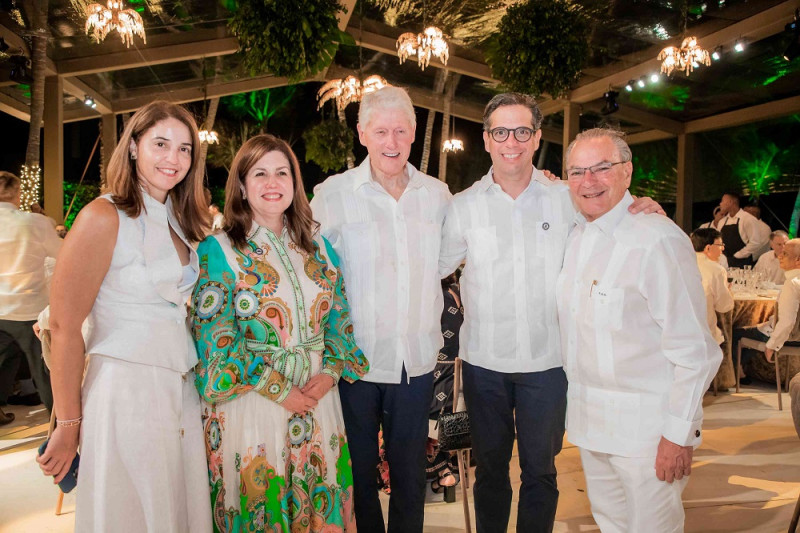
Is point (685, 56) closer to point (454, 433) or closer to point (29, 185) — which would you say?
point (454, 433)

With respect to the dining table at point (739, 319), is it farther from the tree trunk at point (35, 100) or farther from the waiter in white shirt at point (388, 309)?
the tree trunk at point (35, 100)

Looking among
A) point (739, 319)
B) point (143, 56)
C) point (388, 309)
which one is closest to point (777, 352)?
point (739, 319)

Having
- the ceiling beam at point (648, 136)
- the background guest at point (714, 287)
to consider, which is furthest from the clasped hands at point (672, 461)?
the ceiling beam at point (648, 136)

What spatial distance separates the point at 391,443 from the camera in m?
2.46

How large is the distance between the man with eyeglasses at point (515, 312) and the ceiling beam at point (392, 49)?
7.38m

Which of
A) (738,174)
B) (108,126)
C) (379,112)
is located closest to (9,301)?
(379,112)

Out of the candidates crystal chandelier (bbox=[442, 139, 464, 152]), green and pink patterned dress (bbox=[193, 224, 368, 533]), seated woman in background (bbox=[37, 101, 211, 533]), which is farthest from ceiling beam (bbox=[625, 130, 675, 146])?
seated woman in background (bbox=[37, 101, 211, 533])

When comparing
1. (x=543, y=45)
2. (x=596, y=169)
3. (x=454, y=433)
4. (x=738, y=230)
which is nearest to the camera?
(x=596, y=169)

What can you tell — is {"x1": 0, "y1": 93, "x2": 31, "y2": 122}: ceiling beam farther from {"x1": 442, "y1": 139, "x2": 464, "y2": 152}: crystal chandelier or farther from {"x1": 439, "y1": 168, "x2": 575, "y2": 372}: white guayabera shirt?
{"x1": 439, "y1": 168, "x2": 575, "y2": 372}: white guayabera shirt

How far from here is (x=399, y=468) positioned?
247cm

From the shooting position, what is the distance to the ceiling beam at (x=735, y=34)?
6.75 metres

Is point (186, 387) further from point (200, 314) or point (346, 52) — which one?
point (346, 52)

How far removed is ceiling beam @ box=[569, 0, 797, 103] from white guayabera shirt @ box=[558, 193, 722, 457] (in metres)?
6.40

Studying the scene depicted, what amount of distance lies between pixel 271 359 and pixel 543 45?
17.9 feet
